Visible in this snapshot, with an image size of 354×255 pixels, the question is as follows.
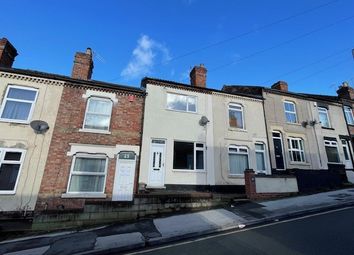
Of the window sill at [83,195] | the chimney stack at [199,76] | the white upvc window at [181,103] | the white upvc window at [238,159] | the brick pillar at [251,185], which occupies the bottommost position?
the window sill at [83,195]

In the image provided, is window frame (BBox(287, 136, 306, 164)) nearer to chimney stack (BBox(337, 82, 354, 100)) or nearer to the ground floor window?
the ground floor window

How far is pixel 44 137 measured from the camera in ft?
36.3

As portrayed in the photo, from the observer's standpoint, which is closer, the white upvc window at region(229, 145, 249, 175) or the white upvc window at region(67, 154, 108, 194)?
the white upvc window at region(67, 154, 108, 194)

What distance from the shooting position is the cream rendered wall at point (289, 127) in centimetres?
1548

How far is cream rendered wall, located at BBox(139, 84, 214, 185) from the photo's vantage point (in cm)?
1245

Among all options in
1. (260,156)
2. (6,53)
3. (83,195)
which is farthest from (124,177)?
(6,53)

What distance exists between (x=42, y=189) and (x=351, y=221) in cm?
1206

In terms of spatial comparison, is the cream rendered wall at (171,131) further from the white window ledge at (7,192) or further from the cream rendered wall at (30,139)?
the white window ledge at (7,192)

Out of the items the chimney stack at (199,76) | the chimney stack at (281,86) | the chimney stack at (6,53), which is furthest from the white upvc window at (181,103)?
the chimney stack at (6,53)

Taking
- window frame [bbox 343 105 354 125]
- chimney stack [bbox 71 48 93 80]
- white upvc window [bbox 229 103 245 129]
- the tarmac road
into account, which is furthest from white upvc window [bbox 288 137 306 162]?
chimney stack [bbox 71 48 93 80]

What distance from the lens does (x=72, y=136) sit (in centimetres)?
1150

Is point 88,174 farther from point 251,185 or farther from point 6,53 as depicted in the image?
point 6,53

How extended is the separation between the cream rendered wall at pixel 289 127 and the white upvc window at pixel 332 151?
1267 mm

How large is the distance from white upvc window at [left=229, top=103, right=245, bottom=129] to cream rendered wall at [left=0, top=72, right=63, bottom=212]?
34.1 ft
